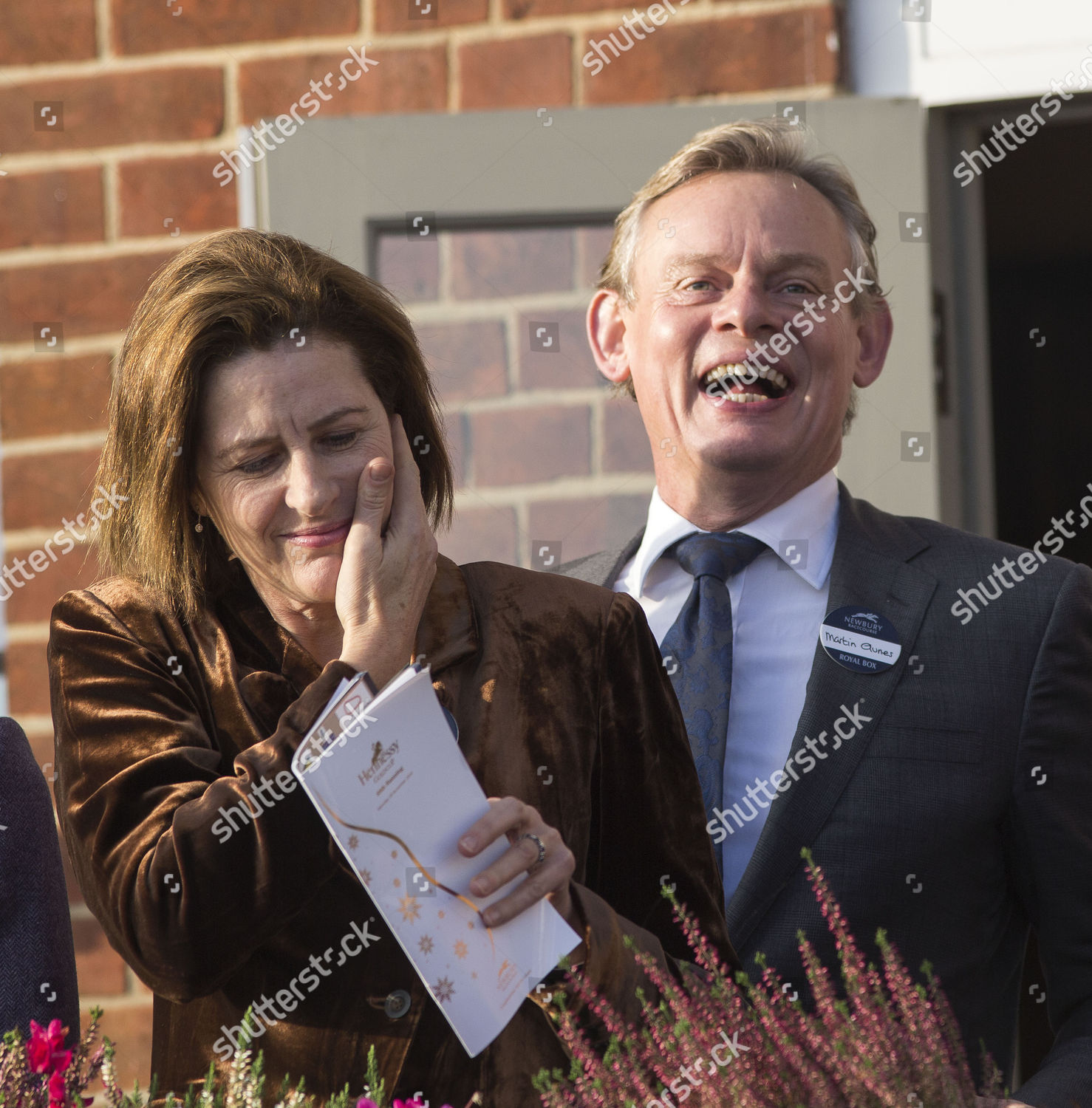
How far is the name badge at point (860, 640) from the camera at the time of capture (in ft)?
7.45

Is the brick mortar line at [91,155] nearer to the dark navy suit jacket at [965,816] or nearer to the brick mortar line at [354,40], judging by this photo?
the brick mortar line at [354,40]

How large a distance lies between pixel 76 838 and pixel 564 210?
1.77 meters

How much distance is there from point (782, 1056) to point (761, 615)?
49.2 inches

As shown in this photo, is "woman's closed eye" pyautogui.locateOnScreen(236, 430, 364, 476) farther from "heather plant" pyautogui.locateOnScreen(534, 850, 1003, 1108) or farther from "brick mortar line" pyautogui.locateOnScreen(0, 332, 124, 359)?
"brick mortar line" pyautogui.locateOnScreen(0, 332, 124, 359)

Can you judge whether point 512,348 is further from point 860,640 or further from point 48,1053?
point 48,1053

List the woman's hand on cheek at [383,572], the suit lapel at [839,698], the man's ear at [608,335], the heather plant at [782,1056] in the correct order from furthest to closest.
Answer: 1. the man's ear at [608,335]
2. the suit lapel at [839,698]
3. the woman's hand on cheek at [383,572]
4. the heather plant at [782,1056]

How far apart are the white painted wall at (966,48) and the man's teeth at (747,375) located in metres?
0.82

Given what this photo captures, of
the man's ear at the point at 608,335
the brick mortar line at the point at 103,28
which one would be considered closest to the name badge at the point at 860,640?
the man's ear at the point at 608,335

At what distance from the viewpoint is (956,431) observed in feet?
10.4

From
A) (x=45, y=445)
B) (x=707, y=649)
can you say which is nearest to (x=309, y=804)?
(x=707, y=649)

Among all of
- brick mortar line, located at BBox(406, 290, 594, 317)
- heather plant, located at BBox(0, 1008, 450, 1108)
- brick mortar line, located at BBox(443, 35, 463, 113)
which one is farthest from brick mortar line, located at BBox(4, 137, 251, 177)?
heather plant, located at BBox(0, 1008, 450, 1108)

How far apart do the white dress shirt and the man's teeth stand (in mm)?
183

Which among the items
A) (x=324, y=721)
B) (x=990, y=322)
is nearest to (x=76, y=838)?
(x=324, y=721)

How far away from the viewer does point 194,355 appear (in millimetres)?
1729
